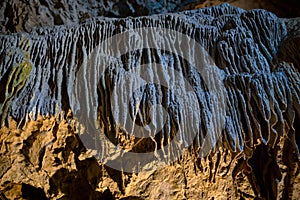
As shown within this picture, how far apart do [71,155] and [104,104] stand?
437 mm

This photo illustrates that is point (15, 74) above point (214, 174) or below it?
above

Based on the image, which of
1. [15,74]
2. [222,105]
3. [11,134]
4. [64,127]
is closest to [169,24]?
[222,105]

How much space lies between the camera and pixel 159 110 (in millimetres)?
1422

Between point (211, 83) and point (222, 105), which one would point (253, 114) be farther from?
point (211, 83)

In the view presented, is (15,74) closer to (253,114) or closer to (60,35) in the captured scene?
(60,35)

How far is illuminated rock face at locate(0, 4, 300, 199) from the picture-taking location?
140cm

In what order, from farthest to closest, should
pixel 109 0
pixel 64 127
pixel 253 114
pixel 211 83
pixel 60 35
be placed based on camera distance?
1. pixel 109 0
2. pixel 60 35
3. pixel 64 127
4. pixel 211 83
5. pixel 253 114

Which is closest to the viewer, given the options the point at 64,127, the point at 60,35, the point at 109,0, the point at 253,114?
the point at 253,114

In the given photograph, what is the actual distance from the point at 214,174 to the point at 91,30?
117 cm

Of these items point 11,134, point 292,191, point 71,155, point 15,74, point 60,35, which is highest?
point 60,35

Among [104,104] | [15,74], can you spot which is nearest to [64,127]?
[104,104]

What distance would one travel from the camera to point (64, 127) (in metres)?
1.60

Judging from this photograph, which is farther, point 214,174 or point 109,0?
point 109,0

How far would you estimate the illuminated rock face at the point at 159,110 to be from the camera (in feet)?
4.60
